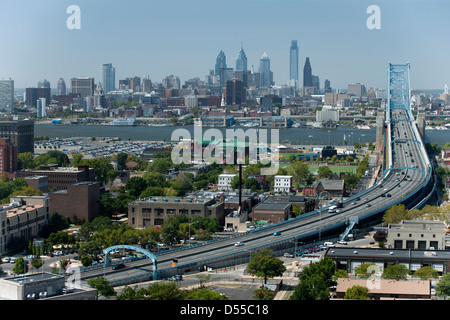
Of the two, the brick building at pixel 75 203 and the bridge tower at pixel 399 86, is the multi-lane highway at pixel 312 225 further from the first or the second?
the bridge tower at pixel 399 86

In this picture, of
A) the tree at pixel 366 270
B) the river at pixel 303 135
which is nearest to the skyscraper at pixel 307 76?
the river at pixel 303 135

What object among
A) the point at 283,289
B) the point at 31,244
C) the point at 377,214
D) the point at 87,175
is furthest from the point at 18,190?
the point at 283,289

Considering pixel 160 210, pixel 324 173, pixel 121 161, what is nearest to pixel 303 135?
pixel 121 161

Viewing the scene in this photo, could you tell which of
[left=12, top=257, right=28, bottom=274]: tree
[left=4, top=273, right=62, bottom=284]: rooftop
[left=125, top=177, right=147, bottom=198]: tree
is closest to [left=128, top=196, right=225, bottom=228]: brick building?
[left=125, top=177, right=147, bottom=198]: tree

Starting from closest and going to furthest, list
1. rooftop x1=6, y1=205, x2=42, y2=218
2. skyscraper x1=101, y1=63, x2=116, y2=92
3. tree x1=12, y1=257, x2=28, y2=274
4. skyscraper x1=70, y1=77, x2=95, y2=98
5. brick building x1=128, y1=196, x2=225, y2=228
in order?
tree x1=12, y1=257, x2=28, y2=274 → rooftop x1=6, y1=205, x2=42, y2=218 → brick building x1=128, y1=196, x2=225, y2=228 → skyscraper x1=70, y1=77, x2=95, y2=98 → skyscraper x1=101, y1=63, x2=116, y2=92

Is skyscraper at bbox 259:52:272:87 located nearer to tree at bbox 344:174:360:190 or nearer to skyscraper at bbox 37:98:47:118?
skyscraper at bbox 37:98:47:118
